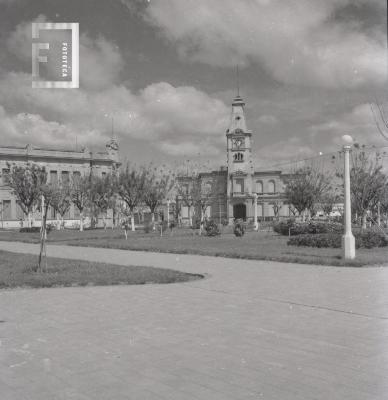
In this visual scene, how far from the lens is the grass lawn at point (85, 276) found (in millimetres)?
10180

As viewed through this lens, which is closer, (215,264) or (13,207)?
(215,264)

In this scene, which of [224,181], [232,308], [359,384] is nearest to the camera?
[359,384]

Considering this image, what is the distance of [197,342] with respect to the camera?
5.47 m

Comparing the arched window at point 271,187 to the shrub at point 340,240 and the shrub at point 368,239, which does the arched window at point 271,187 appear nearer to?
the shrub at point 340,240

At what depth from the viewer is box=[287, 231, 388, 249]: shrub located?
17.8 m

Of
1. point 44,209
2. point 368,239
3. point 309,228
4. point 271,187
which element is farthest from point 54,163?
point 368,239

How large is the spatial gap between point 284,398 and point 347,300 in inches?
173

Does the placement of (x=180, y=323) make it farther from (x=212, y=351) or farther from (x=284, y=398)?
(x=284, y=398)

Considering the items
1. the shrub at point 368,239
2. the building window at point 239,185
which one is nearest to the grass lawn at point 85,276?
the shrub at point 368,239

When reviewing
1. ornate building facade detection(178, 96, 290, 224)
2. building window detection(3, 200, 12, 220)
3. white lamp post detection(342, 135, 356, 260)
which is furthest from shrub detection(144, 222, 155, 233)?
ornate building facade detection(178, 96, 290, 224)

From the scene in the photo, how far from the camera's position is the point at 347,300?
7859 mm

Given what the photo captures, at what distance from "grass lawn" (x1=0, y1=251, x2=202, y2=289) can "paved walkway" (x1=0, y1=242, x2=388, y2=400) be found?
636mm

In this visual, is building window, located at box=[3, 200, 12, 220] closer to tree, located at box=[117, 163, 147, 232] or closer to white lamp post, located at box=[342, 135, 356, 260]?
tree, located at box=[117, 163, 147, 232]

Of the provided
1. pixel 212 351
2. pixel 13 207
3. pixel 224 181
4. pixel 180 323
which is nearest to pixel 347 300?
pixel 180 323
